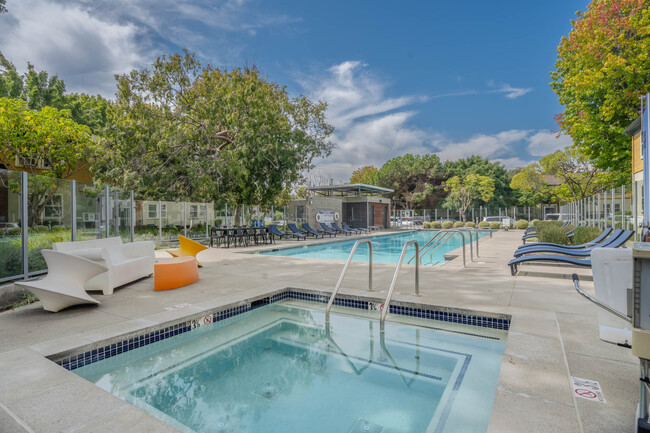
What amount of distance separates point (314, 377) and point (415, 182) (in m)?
39.2

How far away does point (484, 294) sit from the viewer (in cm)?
469

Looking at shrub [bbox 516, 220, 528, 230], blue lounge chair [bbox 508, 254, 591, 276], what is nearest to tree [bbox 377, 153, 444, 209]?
shrub [bbox 516, 220, 528, 230]

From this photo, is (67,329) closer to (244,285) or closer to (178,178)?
(244,285)

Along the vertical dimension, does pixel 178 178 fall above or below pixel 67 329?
above

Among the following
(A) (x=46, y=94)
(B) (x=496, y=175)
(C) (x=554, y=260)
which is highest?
(A) (x=46, y=94)

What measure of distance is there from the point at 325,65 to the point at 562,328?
2255 cm

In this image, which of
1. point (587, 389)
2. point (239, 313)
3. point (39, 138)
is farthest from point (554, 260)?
point (39, 138)

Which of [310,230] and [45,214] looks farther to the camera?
[310,230]

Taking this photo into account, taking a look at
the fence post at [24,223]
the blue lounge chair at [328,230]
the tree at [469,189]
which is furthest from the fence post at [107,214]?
the tree at [469,189]

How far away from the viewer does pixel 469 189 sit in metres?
31.4

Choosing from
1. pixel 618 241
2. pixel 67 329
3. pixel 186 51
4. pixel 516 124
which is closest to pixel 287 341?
pixel 67 329

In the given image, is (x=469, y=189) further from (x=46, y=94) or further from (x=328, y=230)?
(x=46, y=94)

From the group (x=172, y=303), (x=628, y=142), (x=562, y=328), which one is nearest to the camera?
(x=562, y=328)

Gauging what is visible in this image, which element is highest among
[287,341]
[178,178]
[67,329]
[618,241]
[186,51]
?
[186,51]
